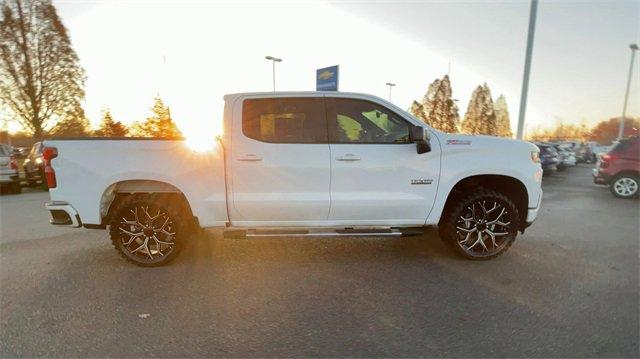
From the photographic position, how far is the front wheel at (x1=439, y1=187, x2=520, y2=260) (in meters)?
3.94

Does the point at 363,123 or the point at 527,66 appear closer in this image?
the point at 363,123

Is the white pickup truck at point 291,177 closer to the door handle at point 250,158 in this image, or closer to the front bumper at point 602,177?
the door handle at point 250,158

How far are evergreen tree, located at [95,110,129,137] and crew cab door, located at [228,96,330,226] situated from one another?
21638mm

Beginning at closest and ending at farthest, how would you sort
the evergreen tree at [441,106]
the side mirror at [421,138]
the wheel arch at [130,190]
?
the side mirror at [421,138] < the wheel arch at [130,190] < the evergreen tree at [441,106]

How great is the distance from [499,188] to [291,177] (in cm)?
268

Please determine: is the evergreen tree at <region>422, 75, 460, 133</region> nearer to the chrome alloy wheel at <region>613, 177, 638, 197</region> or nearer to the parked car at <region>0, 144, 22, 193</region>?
the chrome alloy wheel at <region>613, 177, 638, 197</region>

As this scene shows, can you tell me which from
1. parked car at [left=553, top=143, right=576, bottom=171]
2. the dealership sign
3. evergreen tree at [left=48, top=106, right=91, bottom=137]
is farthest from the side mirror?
evergreen tree at [left=48, top=106, right=91, bottom=137]

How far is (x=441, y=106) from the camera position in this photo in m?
30.4

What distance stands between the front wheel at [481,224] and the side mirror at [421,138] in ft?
2.78

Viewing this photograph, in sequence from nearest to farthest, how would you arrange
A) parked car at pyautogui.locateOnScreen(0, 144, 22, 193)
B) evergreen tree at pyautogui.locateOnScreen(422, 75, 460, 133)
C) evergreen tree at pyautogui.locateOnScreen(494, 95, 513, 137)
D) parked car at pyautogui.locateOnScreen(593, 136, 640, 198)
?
parked car at pyautogui.locateOnScreen(593, 136, 640, 198), parked car at pyautogui.locateOnScreen(0, 144, 22, 193), evergreen tree at pyautogui.locateOnScreen(422, 75, 460, 133), evergreen tree at pyautogui.locateOnScreen(494, 95, 513, 137)

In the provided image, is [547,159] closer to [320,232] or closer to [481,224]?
[481,224]

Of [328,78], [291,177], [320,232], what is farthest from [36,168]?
[320,232]

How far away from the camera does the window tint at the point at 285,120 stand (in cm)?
373

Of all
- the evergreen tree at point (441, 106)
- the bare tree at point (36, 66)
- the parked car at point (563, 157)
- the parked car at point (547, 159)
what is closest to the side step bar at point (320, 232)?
the parked car at point (547, 159)
